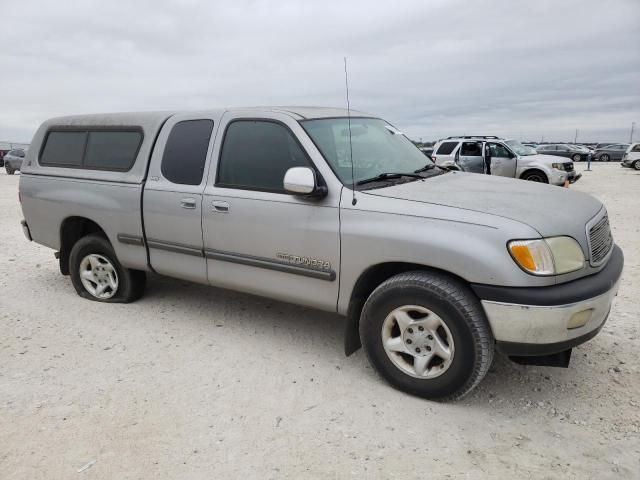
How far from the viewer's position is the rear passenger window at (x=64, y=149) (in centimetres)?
497

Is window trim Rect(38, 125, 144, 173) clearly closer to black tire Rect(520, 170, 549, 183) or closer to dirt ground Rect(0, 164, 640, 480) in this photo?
dirt ground Rect(0, 164, 640, 480)

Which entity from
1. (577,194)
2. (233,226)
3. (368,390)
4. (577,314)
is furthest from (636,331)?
(233,226)

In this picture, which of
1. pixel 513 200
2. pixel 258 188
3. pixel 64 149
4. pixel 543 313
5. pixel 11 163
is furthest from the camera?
pixel 11 163

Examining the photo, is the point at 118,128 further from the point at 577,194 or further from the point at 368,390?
the point at 577,194

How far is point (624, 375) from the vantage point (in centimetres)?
341

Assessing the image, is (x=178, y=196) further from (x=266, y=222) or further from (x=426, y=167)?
(x=426, y=167)

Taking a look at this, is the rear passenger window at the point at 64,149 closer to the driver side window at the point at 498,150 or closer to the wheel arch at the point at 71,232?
the wheel arch at the point at 71,232

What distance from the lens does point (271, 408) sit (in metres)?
3.09

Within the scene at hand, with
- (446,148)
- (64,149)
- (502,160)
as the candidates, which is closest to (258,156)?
(64,149)

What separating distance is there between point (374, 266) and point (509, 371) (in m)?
1.27

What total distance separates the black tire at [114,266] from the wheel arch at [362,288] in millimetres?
2474

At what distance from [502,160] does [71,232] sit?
1221 cm

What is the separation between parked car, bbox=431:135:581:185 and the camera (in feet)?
46.5

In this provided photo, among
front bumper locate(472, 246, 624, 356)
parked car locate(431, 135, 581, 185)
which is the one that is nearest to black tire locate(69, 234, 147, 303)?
front bumper locate(472, 246, 624, 356)
